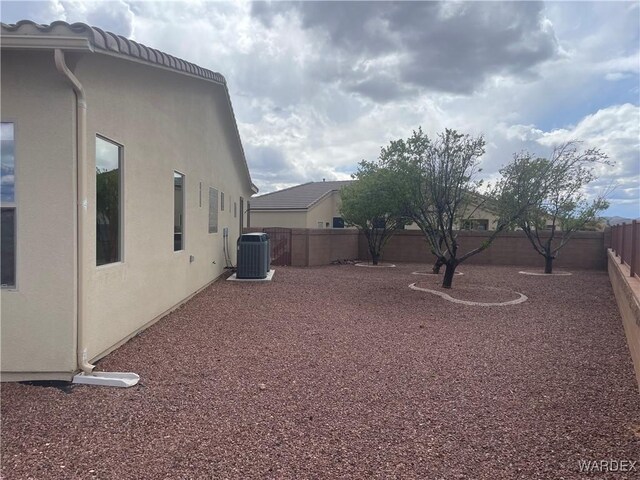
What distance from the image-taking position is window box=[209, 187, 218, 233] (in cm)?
1055

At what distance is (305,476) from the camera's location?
2.76m

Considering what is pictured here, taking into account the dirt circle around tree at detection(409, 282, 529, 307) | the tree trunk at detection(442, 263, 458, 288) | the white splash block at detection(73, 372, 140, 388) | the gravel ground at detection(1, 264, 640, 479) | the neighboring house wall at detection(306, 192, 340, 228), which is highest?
the neighboring house wall at detection(306, 192, 340, 228)

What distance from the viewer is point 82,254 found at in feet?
13.9

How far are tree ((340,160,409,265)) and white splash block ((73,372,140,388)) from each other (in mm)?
10642

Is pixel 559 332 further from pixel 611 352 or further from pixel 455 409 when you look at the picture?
pixel 455 409

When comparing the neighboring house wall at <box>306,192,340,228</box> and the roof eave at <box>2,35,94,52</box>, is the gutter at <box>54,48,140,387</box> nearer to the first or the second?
the roof eave at <box>2,35,94,52</box>

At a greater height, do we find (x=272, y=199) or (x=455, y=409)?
(x=272, y=199)

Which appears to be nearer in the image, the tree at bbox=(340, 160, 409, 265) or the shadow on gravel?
the shadow on gravel

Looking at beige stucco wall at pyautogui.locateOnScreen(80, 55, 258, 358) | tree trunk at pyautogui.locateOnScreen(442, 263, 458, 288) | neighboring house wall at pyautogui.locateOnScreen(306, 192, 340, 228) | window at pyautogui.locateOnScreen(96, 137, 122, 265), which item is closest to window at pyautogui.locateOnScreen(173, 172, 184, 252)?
beige stucco wall at pyautogui.locateOnScreen(80, 55, 258, 358)

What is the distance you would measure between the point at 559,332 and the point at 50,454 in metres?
6.84

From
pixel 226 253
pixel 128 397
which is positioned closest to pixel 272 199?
pixel 226 253

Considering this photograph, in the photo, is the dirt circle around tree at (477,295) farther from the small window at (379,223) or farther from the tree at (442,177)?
the small window at (379,223)

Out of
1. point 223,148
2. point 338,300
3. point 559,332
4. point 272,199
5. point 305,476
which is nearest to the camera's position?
point 305,476

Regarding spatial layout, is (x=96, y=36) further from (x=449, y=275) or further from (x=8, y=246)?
(x=449, y=275)
